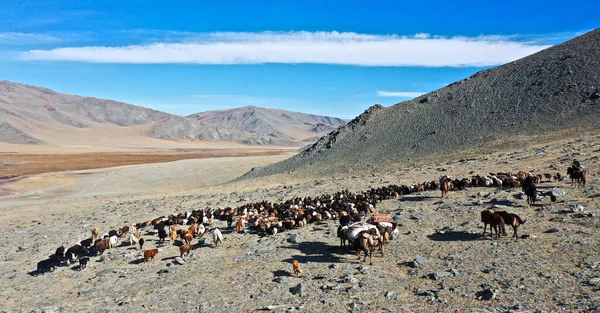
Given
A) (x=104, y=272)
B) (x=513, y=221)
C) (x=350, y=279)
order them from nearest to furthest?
1. (x=350, y=279)
2. (x=513, y=221)
3. (x=104, y=272)

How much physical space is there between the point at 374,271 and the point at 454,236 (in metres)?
3.84

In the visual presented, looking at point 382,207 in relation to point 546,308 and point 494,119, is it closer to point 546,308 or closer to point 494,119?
point 546,308

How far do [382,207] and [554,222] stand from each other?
7623mm

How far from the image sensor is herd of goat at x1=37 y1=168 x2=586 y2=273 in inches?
510

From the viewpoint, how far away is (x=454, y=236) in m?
13.5

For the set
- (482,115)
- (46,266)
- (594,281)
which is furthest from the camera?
(482,115)

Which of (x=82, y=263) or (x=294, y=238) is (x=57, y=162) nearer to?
(x=82, y=263)

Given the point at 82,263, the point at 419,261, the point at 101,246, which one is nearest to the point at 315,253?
the point at 419,261

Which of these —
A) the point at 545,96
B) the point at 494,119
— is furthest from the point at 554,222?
the point at 545,96

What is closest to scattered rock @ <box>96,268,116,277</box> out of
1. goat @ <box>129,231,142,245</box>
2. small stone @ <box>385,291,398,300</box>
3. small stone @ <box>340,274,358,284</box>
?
goat @ <box>129,231,142,245</box>

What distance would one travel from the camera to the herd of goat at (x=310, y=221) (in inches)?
510

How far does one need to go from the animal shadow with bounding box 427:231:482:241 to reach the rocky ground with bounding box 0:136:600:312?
0.11ft

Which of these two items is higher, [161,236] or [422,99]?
[422,99]

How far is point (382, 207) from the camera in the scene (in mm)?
19500
